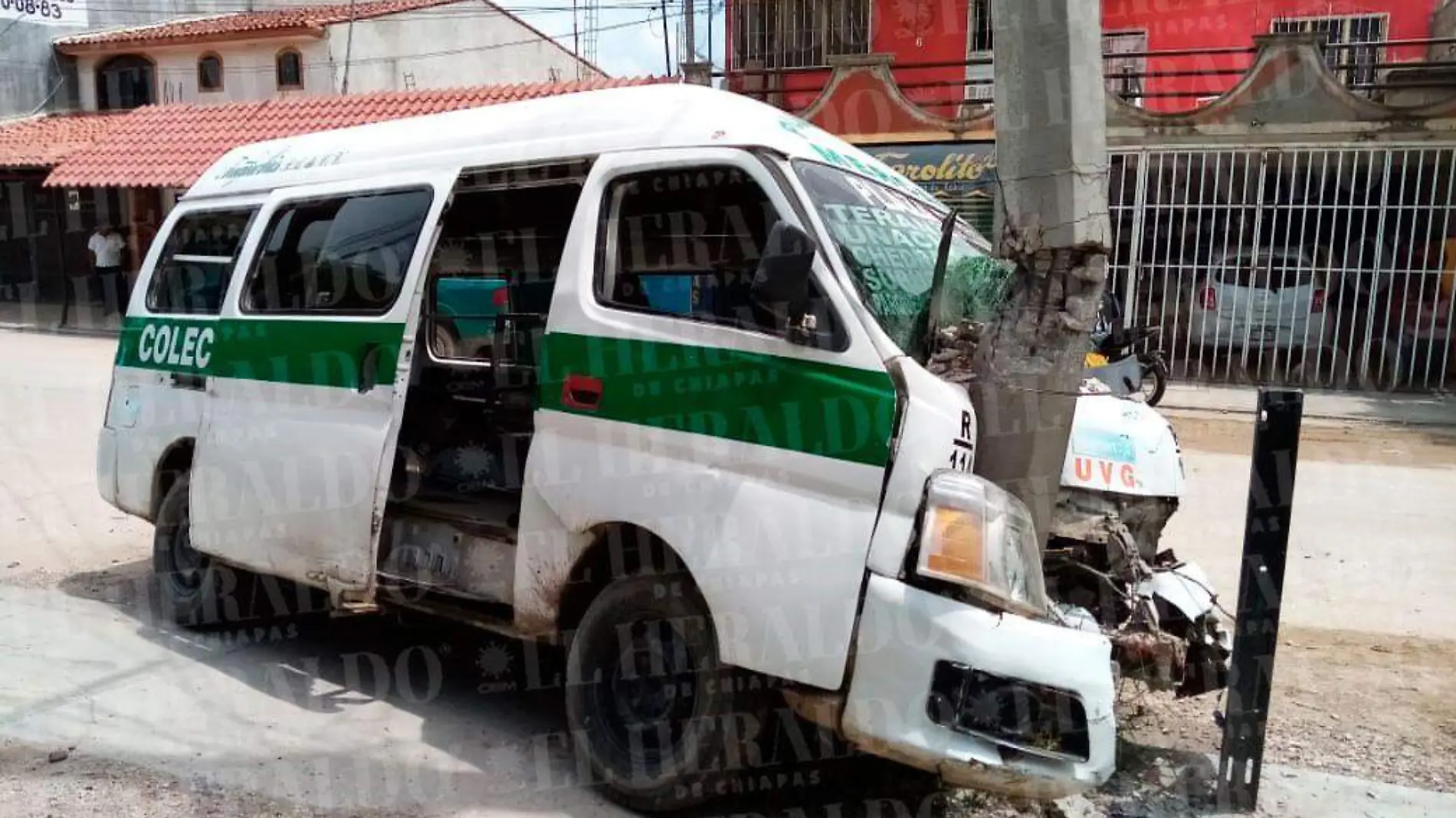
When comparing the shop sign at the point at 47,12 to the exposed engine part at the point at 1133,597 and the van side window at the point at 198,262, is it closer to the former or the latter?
the van side window at the point at 198,262

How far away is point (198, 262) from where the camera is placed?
17.8ft

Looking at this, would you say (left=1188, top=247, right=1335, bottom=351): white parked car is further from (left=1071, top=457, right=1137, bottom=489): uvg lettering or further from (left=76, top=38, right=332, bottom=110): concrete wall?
(left=76, top=38, right=332, bottom=110): concrete wall

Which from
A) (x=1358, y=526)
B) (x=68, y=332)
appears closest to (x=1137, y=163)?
(x=1358, y=526)

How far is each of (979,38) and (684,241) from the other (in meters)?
16.9

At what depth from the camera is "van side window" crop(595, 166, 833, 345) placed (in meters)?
3.42

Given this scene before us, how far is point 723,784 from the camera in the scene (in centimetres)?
333

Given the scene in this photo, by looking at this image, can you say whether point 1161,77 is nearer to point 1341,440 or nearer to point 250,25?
point 1341,440

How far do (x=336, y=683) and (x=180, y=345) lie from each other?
6.38 feet

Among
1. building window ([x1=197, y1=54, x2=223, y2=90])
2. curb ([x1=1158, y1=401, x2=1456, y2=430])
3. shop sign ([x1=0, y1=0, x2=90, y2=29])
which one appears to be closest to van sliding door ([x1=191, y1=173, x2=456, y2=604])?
curb ([x1=1158, y1=401, x2=1456, y2=430])

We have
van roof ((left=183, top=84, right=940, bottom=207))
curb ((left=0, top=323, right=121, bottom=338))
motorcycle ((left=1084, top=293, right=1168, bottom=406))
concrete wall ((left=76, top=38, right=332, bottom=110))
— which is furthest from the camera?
concrete wall ((left=76, top=38, right=332, bottom=110))

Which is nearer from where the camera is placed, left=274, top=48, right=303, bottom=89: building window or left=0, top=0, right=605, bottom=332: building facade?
left=0, top=0, right=605, bottom=332: building facade

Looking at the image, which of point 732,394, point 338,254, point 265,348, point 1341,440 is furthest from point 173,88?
point 732,394

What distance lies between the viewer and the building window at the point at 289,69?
24531mm

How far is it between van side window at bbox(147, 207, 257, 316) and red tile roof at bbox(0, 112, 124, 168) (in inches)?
722
